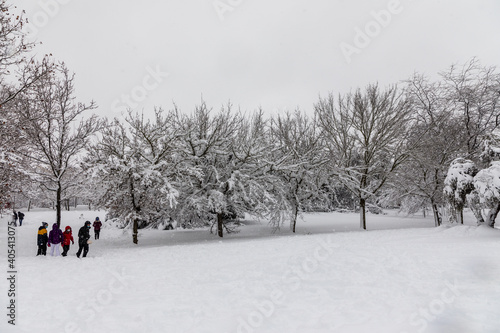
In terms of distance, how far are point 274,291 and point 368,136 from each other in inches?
691

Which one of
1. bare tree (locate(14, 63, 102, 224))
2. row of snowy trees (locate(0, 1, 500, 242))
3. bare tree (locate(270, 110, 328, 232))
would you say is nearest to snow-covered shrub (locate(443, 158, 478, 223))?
row of snowy trees (locate(0, 1, 500, 242))

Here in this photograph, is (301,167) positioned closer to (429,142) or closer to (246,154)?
(246,154)

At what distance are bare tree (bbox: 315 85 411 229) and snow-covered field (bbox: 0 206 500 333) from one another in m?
10.3

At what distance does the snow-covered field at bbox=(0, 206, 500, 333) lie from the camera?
19.9ft

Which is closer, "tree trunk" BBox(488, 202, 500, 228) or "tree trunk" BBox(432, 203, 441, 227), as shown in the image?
"tree trunk" BBox(488, 202, 500, 228)

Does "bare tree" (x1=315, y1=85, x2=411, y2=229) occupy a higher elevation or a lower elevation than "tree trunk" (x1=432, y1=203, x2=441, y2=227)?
higher

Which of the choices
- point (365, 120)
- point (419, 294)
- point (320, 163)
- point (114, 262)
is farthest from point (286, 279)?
point (365, 120)

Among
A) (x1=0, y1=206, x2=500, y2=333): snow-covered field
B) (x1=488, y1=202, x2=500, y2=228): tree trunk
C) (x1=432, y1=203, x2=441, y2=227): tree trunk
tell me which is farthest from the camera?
(x1=432, y1=203, x2=441, y2=227): tree trunk

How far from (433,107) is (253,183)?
16018mm

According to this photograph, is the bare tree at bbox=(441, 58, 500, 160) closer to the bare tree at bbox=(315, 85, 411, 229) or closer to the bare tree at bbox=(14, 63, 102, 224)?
the bare tree at bbox=(315, 85, 411, 229)

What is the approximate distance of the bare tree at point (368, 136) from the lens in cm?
2164

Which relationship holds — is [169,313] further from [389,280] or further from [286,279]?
[389,280]

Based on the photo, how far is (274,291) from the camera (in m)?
7.71

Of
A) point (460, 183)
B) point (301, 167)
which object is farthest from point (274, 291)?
point (301, 167)
